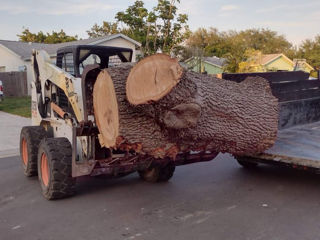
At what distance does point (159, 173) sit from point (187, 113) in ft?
7.78

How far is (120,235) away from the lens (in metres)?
4.21

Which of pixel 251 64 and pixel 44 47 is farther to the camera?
pixel 44 47

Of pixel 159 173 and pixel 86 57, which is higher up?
pixel 86 57

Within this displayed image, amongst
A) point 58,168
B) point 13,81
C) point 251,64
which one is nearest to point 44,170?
point 58,168

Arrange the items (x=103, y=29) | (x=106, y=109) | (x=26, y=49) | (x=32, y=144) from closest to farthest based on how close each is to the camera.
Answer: (x=106, y=109)
(x=32, y=144)
(x=26, y=49)
(x=103, y=29)

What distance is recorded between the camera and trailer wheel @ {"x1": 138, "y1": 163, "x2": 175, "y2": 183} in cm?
608

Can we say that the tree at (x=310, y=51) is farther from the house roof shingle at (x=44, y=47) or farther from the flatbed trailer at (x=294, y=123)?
the flatbed trailer at (x=294, y=123)

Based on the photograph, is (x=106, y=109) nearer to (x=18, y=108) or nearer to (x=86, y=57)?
(x=86, y=57)

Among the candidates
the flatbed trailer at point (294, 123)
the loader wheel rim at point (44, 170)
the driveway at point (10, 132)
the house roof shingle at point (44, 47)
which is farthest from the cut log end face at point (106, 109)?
the house roof shingle at point (44, 47)

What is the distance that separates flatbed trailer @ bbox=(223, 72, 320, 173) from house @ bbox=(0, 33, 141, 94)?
1747cm

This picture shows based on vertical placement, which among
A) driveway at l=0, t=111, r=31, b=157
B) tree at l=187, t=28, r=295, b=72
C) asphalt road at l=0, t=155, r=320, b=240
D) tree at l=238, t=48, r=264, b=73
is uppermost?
tree at l=187, t=28, r=295, b=72

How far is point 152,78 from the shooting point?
370 centimetres

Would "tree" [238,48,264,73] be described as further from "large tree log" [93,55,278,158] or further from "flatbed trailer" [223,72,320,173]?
"large tree log" [93,55,278,158]

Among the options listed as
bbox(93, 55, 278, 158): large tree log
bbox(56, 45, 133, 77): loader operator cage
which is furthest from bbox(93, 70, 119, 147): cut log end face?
bbox(56, 45, 133, 77): loader operator cage
